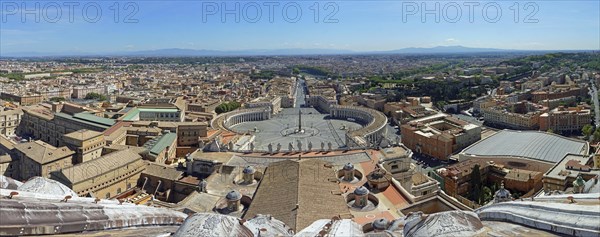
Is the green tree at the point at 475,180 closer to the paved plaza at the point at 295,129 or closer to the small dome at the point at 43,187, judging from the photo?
the paved plaza at the point at 295,129

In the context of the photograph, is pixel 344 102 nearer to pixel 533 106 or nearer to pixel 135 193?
pixel 533 106

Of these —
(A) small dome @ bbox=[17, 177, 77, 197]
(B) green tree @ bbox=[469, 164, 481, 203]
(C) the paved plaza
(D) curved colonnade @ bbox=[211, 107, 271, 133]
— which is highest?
(A) small dome @ bbox=[17, 177, 77, 197]

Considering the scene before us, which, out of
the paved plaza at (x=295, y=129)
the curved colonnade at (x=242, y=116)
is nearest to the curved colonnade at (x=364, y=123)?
the paved plaza at (x=295, y=129)

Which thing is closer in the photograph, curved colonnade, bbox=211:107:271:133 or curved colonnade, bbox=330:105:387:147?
curved colonnade, bbox=330:105:387:147

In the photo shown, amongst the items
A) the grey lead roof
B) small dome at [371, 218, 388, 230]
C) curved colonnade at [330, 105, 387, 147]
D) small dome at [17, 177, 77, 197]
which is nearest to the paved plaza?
curved colonnade at [330, 105, 387, 147]

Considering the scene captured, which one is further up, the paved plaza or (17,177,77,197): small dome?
(17,177,77,197): small dome

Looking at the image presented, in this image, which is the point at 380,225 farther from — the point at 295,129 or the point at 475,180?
the point at 295,129

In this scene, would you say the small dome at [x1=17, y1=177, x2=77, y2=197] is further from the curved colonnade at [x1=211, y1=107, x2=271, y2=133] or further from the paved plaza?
the curved colonnade at [x1=211, y1=107, x2=271, y2=133]

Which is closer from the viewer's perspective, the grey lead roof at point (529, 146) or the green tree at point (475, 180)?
the green tree at point (475, 180)

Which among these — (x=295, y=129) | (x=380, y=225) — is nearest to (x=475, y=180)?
(x=380, y=225)
